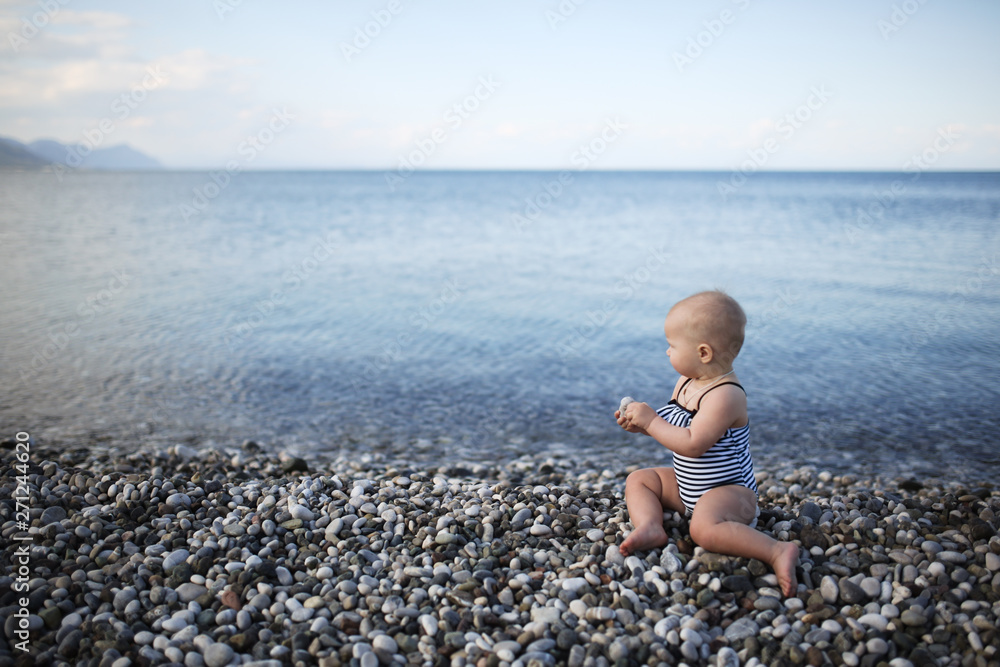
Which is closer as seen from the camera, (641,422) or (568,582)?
(568,582)

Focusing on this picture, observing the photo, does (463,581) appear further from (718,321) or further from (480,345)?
(480,345)

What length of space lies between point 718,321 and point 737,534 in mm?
1371

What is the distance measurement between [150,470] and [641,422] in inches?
207

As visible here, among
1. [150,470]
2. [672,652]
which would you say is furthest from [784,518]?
[150,470]

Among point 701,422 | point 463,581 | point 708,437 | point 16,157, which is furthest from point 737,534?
point 16,157

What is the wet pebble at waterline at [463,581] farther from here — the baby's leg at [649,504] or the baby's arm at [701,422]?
the baby's arm at [701,422]

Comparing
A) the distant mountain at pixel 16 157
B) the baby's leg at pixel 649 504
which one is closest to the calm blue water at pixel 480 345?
the baby's leg at pixel 649 504

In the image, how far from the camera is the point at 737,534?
3.98 metres

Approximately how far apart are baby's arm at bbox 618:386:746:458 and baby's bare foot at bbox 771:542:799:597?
29.4 inches

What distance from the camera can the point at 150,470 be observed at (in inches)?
257

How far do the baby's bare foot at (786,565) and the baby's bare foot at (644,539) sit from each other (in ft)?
2.26

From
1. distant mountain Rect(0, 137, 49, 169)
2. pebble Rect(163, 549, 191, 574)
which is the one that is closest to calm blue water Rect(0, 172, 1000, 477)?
pebble Rect(163, 549, 191, 574)

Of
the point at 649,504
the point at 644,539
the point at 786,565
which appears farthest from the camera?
the point at 649,504

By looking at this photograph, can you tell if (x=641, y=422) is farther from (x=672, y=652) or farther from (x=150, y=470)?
(x=150, y=470)
